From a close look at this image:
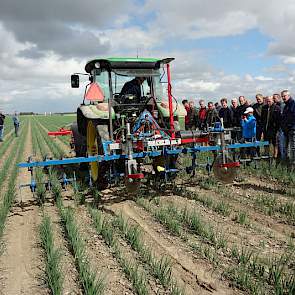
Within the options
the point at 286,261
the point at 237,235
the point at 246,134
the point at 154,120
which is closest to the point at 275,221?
the point at 237,235

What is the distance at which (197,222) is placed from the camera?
14.3 ft

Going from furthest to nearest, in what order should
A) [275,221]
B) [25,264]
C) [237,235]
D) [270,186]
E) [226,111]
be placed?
1. [226,111]
2. [270,186]
3. [275,221]
4. [237,235]
5. [25,264]

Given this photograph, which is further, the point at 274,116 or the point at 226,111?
the point at 226,111

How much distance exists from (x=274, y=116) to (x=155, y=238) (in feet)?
16.7

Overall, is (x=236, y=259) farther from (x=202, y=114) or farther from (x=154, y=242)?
(x=202, y=114)

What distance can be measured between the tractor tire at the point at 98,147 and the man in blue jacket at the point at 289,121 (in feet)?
12.2

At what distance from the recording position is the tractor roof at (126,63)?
6641 mm

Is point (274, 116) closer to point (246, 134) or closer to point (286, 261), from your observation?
point (246, 134)

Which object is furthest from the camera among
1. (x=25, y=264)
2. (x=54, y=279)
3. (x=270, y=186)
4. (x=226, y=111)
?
(x=226, y=111)

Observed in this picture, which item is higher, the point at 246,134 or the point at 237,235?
the point at 246,134

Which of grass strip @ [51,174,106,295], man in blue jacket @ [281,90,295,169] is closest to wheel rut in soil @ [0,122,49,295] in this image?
grass strip @ [51,174,106,295]

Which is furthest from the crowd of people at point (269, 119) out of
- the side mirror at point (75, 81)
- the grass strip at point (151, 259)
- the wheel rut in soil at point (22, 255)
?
the wheel rut in soil at point (22, 255)

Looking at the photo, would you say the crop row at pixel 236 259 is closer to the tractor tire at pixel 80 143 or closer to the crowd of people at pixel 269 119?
the crowd of people at pixel 269 119

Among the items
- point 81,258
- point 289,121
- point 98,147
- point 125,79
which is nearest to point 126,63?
point 125,79
